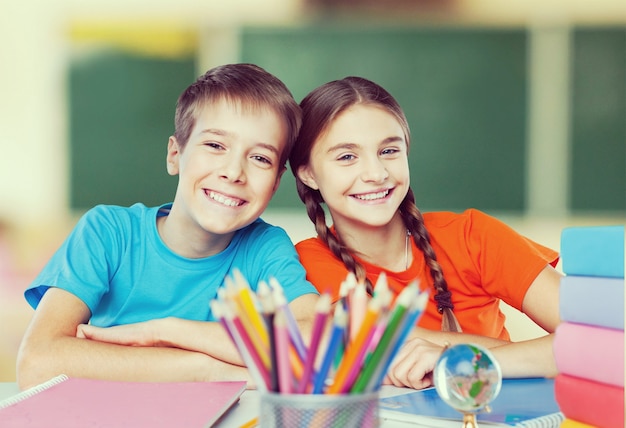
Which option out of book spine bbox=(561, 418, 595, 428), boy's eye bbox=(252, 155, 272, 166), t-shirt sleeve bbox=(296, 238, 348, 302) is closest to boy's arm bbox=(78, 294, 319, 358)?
t-shirt sleeve bbox=(296, 238, 348, 302)

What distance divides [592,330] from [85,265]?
0.97m

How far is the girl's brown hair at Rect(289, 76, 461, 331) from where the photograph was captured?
5.15 ft

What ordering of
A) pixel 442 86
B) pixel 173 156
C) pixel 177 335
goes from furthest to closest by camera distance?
pixel 442 86
pixel 173 156
pixel 177 335

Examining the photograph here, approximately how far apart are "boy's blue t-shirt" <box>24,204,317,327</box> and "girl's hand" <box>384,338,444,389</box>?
1.10 feet

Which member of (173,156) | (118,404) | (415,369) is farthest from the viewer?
(173,156)

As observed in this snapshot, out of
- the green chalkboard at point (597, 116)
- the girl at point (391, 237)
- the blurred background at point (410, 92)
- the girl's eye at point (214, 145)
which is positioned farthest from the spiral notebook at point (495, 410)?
the green chalkboard at point (597, 116)

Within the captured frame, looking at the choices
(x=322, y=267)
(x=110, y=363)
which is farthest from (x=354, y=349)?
(x=322, y=267)

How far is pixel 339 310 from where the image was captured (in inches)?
22.0

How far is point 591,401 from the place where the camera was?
676mm

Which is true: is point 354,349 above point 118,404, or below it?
above

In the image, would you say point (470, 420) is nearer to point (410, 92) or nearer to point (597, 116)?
point (410, 92)

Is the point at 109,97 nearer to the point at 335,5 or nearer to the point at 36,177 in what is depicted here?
the point at 36,177

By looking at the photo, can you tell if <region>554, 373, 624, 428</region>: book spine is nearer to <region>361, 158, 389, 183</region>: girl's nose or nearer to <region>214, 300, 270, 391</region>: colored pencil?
<region>214, 300, 270, 391</region>: colored pencil

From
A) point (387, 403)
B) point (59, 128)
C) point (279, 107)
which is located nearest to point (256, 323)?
point (387, 403)
